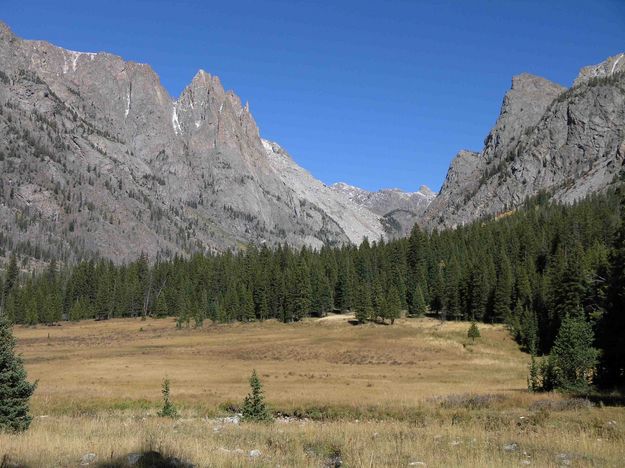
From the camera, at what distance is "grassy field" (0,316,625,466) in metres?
12.2

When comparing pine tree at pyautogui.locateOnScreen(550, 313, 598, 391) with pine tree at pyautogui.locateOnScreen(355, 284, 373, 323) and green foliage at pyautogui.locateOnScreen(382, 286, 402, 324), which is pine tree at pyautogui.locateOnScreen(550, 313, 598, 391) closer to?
green foliage at pyautogui.locateOnScreen(382, 286, 402, 324)

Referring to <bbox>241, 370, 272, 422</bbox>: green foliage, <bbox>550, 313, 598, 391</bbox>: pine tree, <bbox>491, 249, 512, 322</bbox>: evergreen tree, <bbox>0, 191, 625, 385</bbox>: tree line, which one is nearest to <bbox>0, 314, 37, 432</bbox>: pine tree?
<bbox>241, 370, 272, 422</bbox>: green foliage

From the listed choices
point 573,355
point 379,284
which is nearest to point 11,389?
point 573,355

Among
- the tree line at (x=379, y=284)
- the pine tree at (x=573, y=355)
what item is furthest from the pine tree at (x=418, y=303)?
the pine tree at (x=573, y=355)

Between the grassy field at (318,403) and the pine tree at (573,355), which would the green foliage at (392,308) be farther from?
the pine tree at (573,355)

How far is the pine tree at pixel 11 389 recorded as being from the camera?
16.2 m

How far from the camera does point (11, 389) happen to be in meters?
16.7

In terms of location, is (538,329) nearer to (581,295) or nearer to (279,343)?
(581,295)

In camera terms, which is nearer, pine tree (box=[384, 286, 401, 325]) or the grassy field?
the grassy field

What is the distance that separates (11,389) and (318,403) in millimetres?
20019

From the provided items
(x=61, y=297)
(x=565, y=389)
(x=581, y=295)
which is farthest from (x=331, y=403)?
(x=61, y=297)

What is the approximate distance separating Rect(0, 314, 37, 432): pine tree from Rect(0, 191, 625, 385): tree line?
57926mm

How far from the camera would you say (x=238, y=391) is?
3962 centimetres

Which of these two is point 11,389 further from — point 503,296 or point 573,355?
point 503,296
